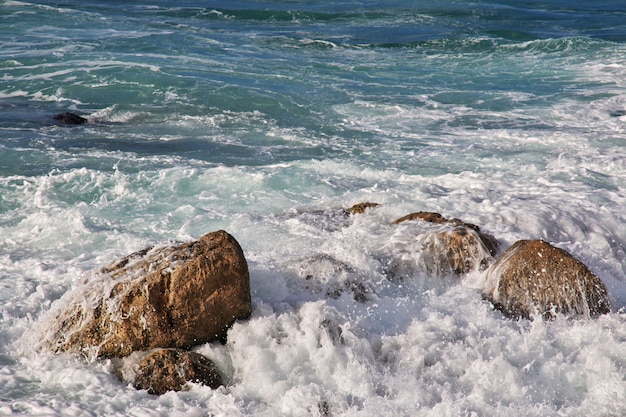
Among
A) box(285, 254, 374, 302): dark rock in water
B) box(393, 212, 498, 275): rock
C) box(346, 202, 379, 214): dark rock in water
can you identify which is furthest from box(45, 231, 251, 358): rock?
box(346, 202, 379, 214): dark rock in water

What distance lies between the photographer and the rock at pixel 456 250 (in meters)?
6.20

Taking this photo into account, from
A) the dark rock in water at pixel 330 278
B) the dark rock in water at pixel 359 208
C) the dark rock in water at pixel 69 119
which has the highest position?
the dark rock in water at pixel 330 278

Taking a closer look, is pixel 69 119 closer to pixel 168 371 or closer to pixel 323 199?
pixel 323 199

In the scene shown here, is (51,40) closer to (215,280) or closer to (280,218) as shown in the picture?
(280,218)

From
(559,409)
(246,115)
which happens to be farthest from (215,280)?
(246,115)

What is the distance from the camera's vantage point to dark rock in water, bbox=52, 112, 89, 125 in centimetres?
1273

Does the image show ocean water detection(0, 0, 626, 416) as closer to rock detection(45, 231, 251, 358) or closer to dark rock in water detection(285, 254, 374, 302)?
dark rock in water detection(285, 254, 374, 302)

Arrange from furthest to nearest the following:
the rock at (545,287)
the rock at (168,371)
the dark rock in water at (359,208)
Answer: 1. the dark rock in water at (359,208)
2. the rock at (545,287)
3. the rock at (168,371)

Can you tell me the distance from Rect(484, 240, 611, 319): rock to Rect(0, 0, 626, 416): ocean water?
0.14 metres

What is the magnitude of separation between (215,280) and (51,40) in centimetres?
1835

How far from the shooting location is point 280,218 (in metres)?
7.73

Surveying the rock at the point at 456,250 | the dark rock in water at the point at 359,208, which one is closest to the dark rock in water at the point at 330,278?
the rock at the point at 456,250

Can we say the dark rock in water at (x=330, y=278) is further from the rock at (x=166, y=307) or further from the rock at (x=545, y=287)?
the rock at (x=545, y=287)

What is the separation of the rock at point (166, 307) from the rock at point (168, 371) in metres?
0.20
